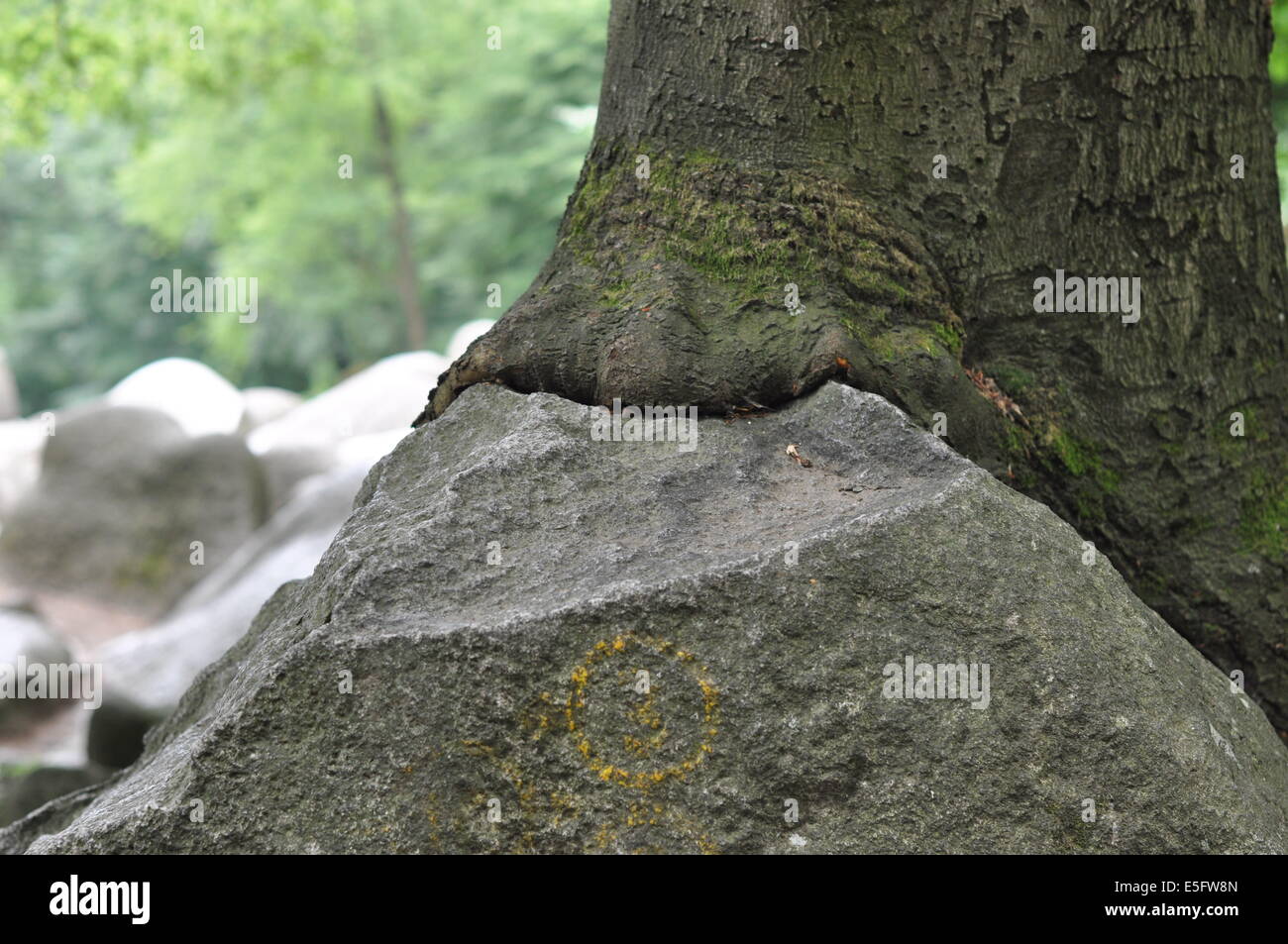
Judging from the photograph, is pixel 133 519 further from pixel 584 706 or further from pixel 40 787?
pixel 584 706

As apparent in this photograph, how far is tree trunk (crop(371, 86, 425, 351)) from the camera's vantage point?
74.4ft

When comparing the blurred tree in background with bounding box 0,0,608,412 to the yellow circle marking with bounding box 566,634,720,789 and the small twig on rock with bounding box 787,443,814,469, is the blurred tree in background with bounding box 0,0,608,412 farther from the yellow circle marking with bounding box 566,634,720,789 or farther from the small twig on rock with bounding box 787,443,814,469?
the yellow circle marking with bounding box 566,634,720,789

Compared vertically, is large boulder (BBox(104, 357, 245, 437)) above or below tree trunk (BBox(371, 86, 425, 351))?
below

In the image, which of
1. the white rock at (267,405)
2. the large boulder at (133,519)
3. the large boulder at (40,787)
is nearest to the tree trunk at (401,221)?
the white rock at (267,405)

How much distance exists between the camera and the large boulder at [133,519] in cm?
1018

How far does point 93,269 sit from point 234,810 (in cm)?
3439

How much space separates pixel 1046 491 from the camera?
9.57 ft

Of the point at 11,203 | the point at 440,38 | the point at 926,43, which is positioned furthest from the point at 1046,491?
the point at 11,203

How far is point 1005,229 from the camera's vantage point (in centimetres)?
299

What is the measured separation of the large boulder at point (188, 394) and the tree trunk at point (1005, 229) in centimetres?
1040

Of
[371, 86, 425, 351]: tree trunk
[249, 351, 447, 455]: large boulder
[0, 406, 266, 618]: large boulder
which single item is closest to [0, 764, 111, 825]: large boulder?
[0, 406, 266, 618]: large boulder

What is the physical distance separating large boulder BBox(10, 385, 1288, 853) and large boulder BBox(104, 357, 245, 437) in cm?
1095

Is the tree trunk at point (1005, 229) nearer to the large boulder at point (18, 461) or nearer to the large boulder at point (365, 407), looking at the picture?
the large boulder at point (365, 407)

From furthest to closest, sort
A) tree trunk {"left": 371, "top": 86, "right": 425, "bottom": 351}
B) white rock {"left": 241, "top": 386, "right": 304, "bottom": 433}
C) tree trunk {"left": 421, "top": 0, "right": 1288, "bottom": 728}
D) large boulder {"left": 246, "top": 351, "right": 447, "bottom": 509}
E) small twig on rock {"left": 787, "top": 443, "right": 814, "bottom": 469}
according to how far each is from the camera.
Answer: tree trunk {"left": 371, "top": 86, "right": 425, "bottom": 351}
white rock {"left": 241, "top": 386, "right": 304, "bottom": 433}
large boulder {"left": 246, "top": 351, "right": 447, "bottom": 509}
tree trunk {"left": 421, "top": 0, "right": 1288, "bottom": 728}
small twig on rock {"left": 787, "top": 443, "right": 814, "bottom": 469}
